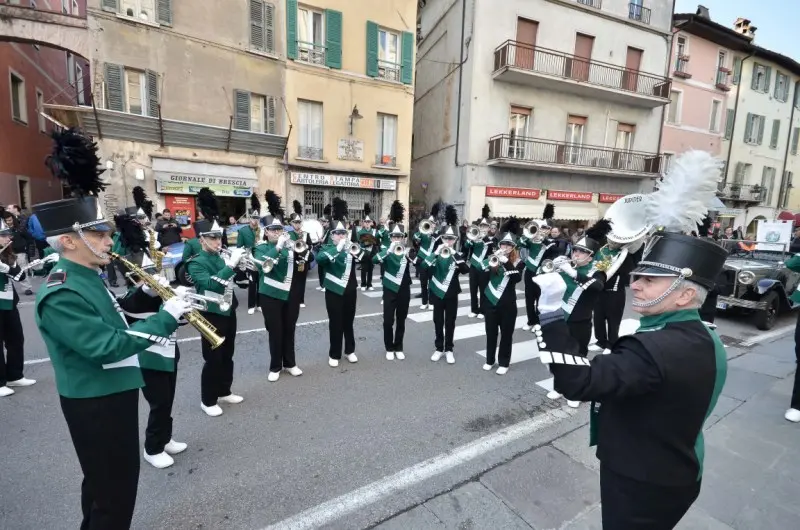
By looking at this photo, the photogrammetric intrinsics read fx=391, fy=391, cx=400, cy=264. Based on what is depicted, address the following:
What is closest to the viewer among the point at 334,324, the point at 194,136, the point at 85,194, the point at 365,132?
the point at 85,194

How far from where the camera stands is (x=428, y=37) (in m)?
24.0

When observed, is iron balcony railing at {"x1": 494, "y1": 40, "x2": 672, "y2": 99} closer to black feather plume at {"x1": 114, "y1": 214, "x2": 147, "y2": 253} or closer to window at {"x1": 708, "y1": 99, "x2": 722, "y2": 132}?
window at {"x1": 708, "y1": 99, "x2": 722, "y2": 132}

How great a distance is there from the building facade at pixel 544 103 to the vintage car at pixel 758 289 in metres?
11.2

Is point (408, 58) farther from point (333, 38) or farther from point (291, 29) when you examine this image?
point (291, 29)

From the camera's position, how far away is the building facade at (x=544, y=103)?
19.0m

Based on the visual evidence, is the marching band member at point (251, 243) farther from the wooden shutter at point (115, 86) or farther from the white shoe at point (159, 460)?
the wooden shutter at point (115, 86)

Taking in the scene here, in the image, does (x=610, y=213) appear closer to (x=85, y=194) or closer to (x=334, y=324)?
(x=85, y=194)

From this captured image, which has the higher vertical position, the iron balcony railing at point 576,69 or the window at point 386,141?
the iron balcony railing at point 576,69

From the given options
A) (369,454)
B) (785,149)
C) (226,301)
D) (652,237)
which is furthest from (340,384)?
(785,149)

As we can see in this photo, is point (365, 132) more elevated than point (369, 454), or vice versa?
point (365, 132)

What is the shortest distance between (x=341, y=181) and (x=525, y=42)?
1154 cm

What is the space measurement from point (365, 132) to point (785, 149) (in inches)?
1329

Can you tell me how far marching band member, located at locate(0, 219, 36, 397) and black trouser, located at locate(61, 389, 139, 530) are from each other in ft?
→ 12.5

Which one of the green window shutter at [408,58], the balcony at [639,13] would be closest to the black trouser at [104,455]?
the green window shutter at [408,58]
